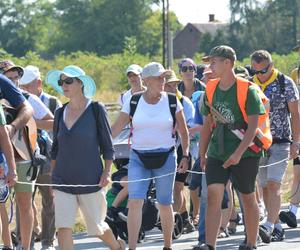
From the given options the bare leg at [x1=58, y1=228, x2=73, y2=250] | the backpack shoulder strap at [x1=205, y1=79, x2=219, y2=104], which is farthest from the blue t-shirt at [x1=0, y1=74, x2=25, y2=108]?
the backpack shoulder strap at [x1=205, y1=79, x2=219, y2=104]

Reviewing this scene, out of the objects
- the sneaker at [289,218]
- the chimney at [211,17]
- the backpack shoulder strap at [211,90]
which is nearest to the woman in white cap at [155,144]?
the backpack shoulder strap at [211,90]

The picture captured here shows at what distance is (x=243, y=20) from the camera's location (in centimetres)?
11638

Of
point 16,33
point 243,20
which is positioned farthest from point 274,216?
point 16,33

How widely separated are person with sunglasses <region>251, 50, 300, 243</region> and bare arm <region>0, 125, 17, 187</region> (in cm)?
331

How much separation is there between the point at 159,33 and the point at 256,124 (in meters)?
112

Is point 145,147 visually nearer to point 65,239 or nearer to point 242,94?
point 242,94

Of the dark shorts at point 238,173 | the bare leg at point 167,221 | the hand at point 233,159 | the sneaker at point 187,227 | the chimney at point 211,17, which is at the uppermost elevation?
the hand at point 233,159

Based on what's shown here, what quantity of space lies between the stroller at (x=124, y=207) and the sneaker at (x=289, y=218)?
4.24 ft

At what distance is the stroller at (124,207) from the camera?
1098 cm

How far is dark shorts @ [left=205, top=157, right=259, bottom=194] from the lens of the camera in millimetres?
9461

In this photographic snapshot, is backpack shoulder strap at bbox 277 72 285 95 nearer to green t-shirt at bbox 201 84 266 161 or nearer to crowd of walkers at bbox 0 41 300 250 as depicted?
crowd of walkers at bbox 0 41 300 250

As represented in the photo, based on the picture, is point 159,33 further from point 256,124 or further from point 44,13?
point 256,124

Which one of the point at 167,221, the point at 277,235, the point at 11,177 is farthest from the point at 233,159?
the point at 277,235

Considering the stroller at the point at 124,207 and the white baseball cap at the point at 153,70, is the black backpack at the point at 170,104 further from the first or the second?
the stroller at the point at 124,207
